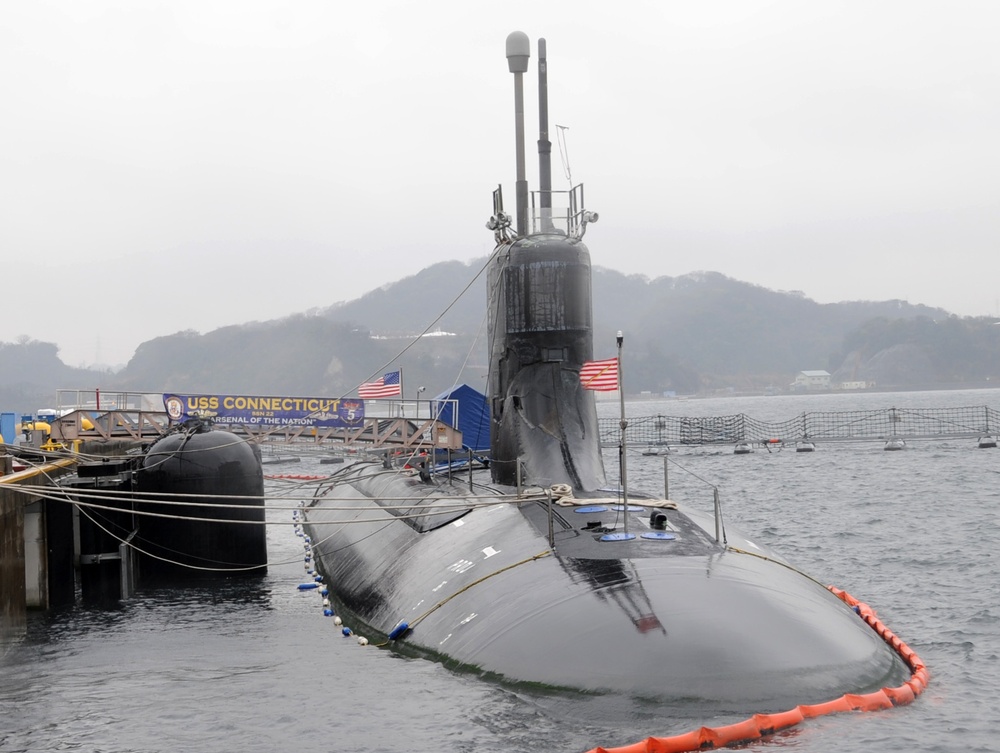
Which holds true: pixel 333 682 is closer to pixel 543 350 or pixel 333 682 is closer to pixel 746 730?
pixel 746 730

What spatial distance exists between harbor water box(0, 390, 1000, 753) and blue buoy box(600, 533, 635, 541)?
70.4 inches

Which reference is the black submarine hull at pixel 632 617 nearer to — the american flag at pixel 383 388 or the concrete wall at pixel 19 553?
the concrete wall at pixel 19 553

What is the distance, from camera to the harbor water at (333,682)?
31.6 ft

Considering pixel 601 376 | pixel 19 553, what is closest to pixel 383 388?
pixel 19 553

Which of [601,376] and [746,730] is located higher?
[601,376]

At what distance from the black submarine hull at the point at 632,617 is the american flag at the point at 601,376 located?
1839 mm

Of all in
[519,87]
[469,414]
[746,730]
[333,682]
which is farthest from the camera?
[469,414]

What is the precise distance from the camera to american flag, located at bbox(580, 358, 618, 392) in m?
14.6

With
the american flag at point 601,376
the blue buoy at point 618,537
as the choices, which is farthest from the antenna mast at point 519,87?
the blue buoy at point 618,537

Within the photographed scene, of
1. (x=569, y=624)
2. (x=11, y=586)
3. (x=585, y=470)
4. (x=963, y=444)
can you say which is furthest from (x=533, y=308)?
(x=963, y=444)

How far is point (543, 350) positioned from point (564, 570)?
5.98 metres

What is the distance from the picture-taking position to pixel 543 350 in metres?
17.0

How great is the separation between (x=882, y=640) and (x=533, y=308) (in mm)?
7623

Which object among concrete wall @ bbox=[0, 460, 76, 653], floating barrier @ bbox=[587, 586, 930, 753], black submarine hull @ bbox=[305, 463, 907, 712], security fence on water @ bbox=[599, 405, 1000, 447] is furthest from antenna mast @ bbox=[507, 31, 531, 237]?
security fence on water @ bbox=[599, 405, 1000, 447]
